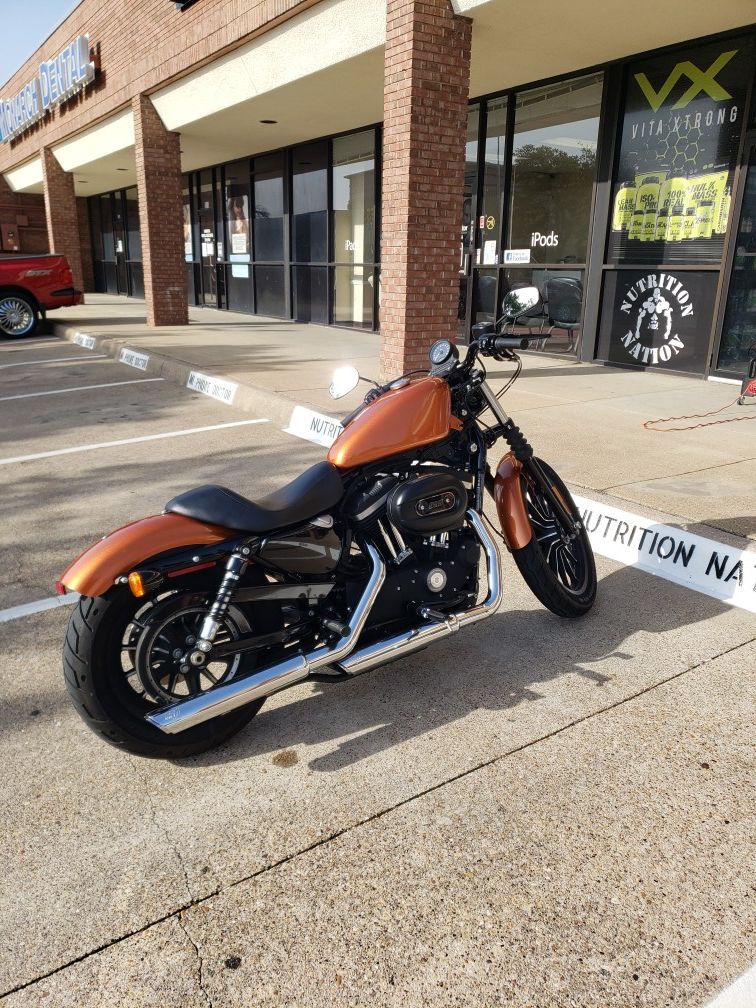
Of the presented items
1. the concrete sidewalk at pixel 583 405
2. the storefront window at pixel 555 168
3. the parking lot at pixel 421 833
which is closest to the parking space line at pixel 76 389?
the concrete sidewalk at pixel 583 405

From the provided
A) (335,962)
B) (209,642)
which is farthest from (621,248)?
(335,962)

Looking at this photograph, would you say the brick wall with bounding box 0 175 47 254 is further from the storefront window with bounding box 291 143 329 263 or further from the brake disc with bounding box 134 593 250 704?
the brake disc with bounding box 134 593 250 704

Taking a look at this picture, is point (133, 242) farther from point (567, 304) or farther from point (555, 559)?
point (555, 559)

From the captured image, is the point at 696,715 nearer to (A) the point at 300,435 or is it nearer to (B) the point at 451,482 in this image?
(B) the point at 451,482

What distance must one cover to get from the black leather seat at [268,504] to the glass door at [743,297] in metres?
6.96

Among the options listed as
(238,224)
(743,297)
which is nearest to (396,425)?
(743,297)

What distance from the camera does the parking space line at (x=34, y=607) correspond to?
3.78m

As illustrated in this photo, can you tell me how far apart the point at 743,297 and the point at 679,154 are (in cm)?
185

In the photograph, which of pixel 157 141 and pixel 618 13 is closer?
pixel 618 13

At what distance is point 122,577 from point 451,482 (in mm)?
1247

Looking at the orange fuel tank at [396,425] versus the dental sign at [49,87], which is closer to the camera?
the orange fuel tank at [396,425]

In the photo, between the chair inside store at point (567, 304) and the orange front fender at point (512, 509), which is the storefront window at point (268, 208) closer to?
the chair inside store at point (567, 304)

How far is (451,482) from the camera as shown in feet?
9.88

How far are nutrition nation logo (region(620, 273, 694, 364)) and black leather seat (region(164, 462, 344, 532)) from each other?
7.81m
